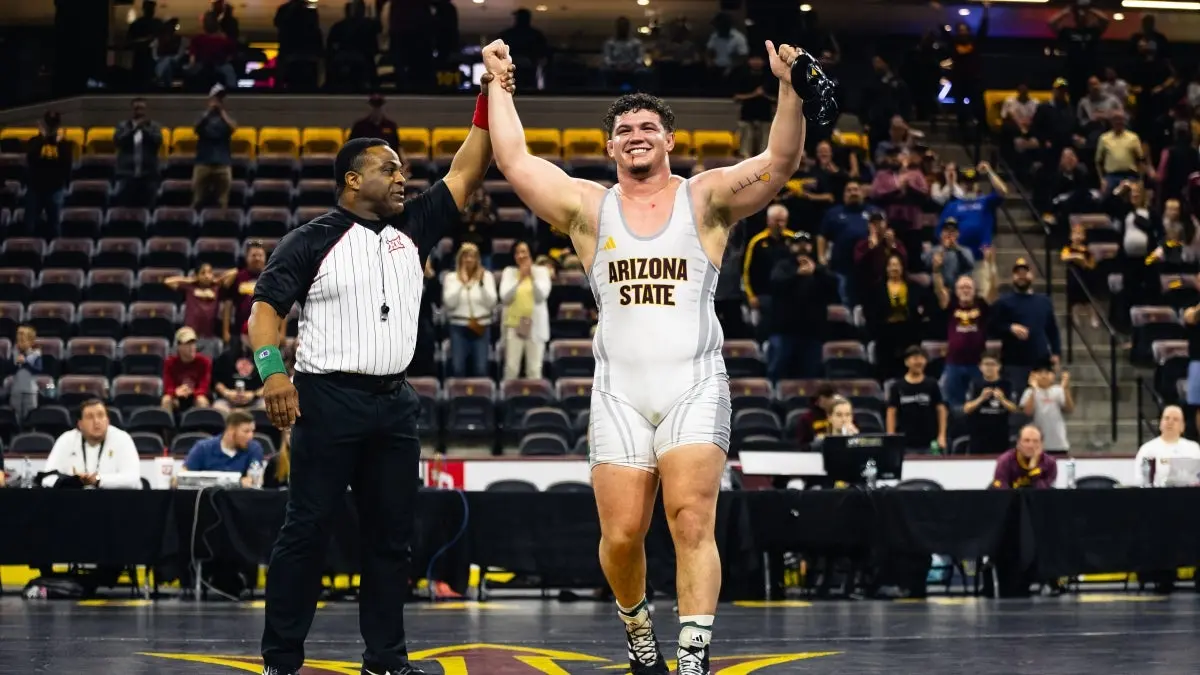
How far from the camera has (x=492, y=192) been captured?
2061 centimetres

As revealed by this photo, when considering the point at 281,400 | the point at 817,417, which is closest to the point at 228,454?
the point at 817,417

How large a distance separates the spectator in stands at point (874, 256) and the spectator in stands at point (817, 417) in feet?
8.82

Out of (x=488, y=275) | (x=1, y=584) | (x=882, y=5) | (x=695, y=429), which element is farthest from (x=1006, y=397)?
(x=882, y=5)

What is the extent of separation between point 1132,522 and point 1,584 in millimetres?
8944

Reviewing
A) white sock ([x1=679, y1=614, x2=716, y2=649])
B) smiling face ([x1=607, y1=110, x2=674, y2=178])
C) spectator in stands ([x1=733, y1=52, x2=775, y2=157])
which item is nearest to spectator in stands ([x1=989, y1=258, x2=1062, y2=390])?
spectator in stands ([x1=733, y1=52, x2=775, y2=157])

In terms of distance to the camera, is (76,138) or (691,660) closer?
(691,660)

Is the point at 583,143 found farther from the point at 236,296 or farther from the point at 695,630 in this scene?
the point at 695,630

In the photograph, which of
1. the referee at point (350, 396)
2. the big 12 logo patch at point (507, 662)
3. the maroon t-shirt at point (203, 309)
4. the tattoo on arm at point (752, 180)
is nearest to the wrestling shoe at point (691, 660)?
the referee at point (350, 396)

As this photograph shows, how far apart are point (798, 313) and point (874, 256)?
4.22 ft

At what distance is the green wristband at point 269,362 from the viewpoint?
6055mm

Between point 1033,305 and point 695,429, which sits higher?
point 1033,305

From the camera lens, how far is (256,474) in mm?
12570

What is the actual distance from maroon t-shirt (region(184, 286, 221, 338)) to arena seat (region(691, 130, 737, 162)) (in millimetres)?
8041

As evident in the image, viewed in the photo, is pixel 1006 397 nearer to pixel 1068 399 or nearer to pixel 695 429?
pixel 1068 399
